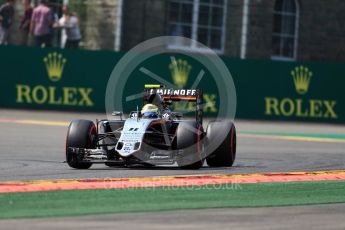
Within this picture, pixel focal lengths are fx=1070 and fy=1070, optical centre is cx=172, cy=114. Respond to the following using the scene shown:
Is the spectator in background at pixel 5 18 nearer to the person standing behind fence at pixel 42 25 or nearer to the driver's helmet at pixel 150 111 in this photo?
the person standing behind fence at pixel 42 25

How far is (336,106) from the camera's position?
30359 millimetres

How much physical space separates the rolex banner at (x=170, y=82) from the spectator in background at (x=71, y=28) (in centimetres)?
247

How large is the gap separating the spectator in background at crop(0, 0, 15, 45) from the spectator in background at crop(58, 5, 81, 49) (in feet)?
4.81

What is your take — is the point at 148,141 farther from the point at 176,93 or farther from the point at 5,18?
the point at 5,18

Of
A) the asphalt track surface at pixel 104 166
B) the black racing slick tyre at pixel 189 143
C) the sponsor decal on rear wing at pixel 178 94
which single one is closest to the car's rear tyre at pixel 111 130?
the asphalt track surface at pixel 104 166

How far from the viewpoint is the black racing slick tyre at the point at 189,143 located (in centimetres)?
1434

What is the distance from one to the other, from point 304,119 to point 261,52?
6.54 metres

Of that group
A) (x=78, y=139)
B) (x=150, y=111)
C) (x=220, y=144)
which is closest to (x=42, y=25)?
(x=150, y=111)

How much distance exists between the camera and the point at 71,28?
1222 inches

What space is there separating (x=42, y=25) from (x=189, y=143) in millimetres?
16869

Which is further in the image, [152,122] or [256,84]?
[256,84]

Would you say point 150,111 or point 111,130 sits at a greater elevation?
point 150,111

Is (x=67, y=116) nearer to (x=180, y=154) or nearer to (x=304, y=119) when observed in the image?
(x=304, y=119)

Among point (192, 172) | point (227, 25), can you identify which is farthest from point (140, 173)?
point (227, 25)
